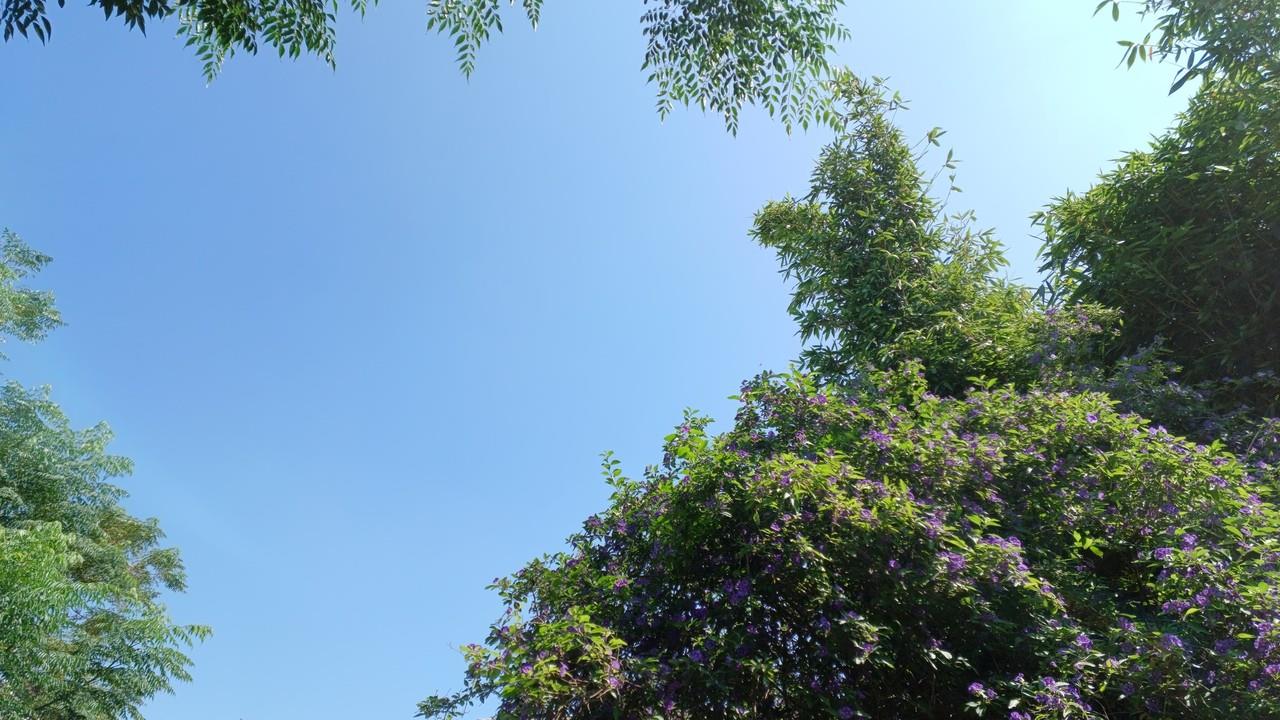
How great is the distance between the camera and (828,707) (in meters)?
3.80

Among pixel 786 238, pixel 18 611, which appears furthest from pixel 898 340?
pixel 18 611

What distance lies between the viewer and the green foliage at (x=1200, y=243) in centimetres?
657

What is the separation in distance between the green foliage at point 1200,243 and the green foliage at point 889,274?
0.86 meters

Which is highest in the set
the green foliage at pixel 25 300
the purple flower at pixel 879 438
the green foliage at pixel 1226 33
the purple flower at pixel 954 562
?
the green foliage at pixel 25 300

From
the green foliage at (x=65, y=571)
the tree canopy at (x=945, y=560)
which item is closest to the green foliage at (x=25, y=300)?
the green foliage at (x=65, y=571)

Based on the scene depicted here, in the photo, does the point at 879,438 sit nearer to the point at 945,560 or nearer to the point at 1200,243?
the point at 945,560

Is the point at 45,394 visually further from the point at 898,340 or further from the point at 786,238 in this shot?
the point at 898,340

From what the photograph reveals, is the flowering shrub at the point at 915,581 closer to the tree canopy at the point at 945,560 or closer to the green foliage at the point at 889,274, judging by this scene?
the tree canopy at the point at 945,560

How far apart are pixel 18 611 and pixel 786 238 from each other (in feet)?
29.3

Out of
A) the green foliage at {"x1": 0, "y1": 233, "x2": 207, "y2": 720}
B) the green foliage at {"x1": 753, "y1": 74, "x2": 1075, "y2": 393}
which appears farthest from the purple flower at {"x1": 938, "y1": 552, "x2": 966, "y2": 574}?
the green foliage at {"x1": 0, "y1": 233, "x2": 207, "y2": 720}

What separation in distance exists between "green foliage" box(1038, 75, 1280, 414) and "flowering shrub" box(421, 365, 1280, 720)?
242 centimetres

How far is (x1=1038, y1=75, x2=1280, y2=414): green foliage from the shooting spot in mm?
6570

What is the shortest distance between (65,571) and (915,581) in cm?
1060

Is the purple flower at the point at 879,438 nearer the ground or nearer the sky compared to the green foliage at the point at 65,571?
nearer the ground
